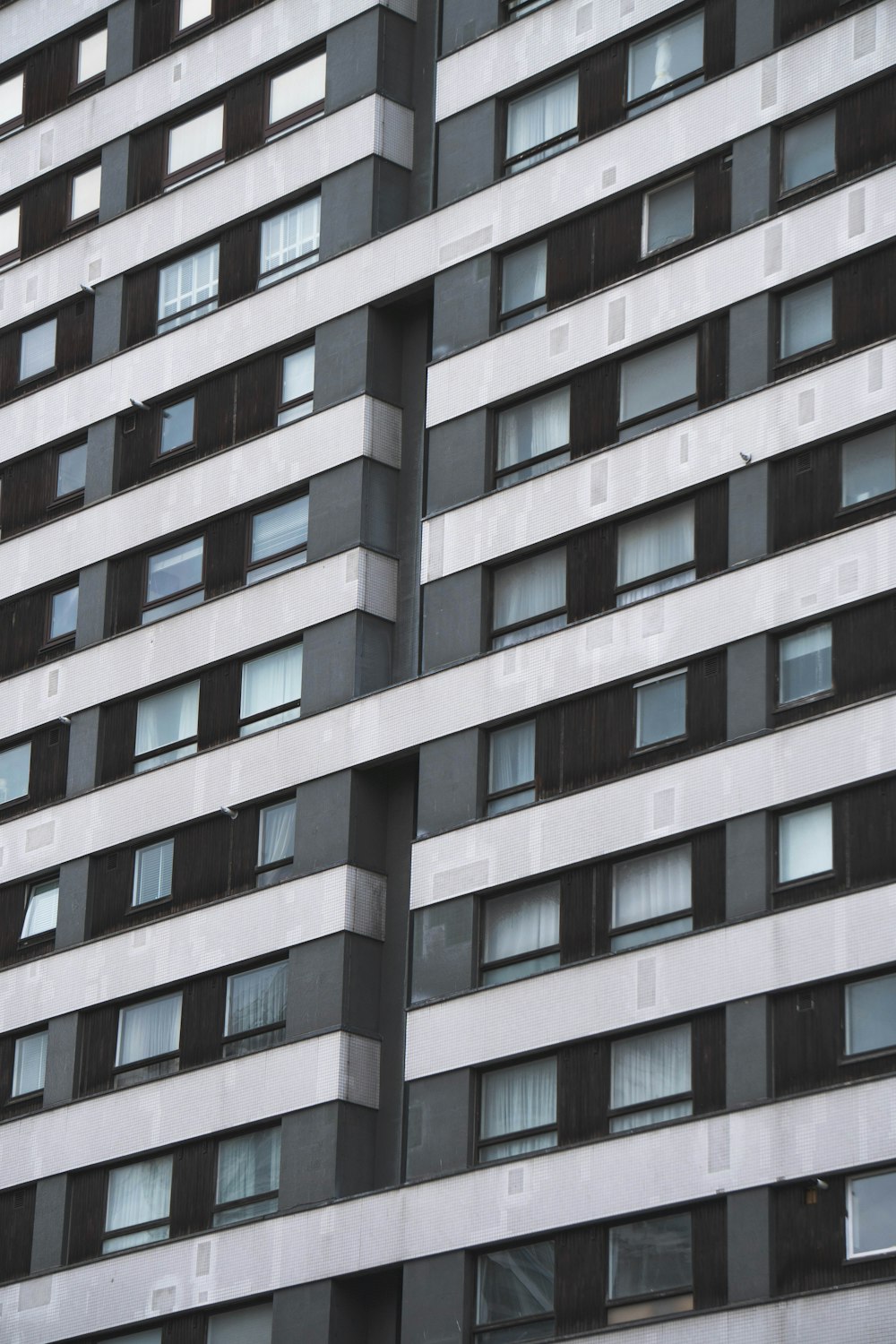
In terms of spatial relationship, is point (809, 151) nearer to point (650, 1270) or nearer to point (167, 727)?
point (167, 727)

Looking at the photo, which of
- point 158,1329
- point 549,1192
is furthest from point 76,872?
point 549,1192

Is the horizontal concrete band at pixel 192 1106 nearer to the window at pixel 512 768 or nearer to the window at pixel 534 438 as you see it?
the window at pixel 512 768

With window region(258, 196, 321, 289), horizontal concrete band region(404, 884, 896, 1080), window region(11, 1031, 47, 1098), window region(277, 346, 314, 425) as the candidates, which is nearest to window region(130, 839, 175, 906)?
window region(11, 1031, 47, 1098)

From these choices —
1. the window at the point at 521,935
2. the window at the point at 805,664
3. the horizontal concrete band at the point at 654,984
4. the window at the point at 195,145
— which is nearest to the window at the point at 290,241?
the window at the point at 195,145

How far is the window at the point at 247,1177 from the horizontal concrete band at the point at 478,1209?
47cm

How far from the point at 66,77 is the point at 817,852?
82.2 ft

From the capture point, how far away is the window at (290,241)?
5044cm

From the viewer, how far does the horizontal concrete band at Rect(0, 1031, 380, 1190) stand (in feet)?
147

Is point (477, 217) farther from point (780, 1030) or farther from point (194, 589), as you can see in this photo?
point (780, 1030)

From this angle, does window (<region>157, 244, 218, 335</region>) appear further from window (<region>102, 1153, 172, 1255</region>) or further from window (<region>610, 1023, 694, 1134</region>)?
window (<region>610, 1023, 694, 1134</region>)

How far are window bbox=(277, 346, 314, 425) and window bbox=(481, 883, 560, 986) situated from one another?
1027cm

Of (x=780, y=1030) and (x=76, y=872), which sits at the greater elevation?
(x=76, y=872)

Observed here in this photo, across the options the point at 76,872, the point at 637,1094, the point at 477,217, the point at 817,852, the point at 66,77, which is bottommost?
the point at 637,1094

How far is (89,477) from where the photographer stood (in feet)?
172
